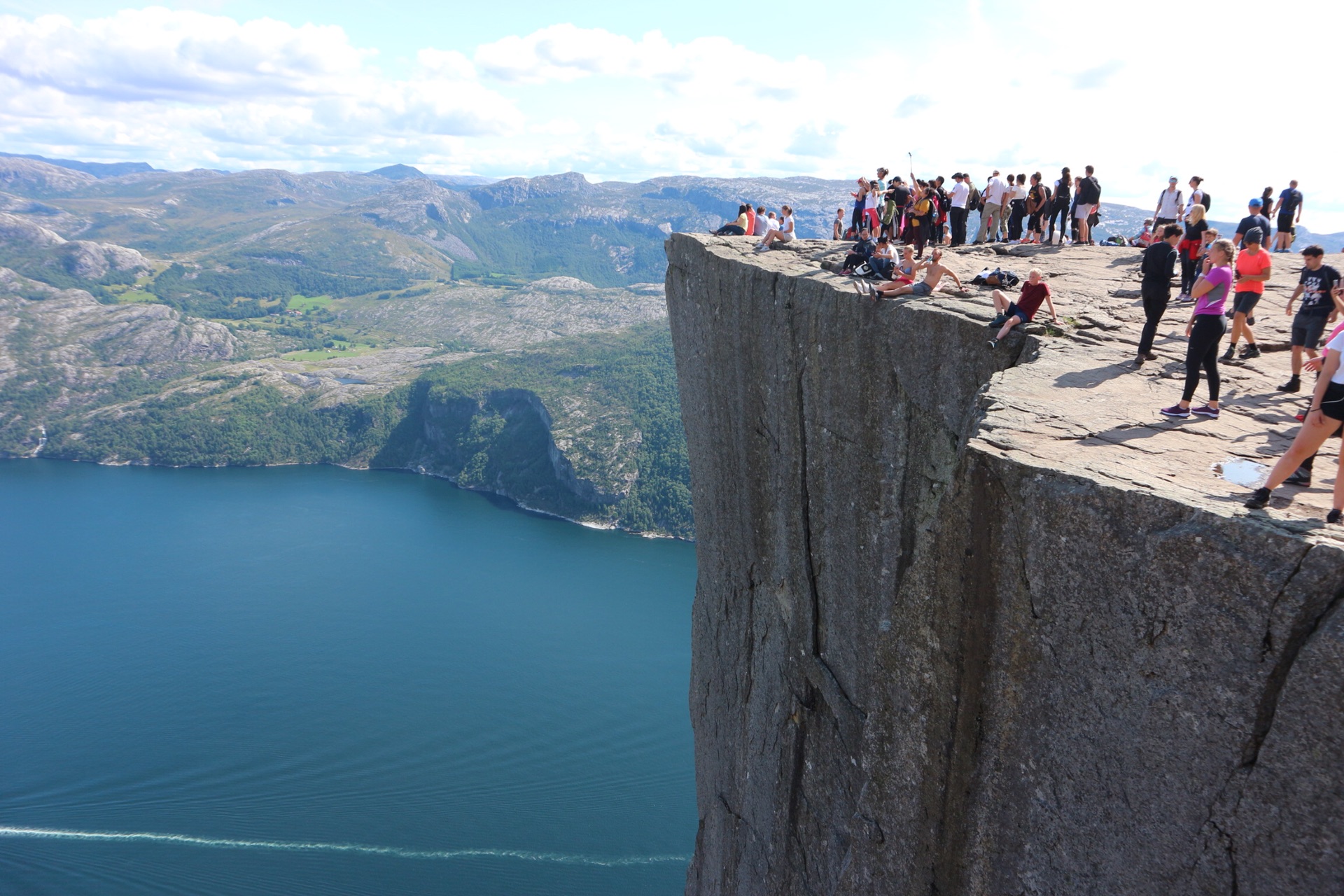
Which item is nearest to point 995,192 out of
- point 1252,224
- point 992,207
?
point 992,207

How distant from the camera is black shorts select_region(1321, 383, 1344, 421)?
495 centimetres

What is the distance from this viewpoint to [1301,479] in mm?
5156

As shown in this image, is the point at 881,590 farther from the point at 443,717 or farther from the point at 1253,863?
the point at 443,717

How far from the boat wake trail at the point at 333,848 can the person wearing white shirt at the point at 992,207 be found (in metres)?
35.4

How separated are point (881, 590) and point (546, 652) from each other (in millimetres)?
55340

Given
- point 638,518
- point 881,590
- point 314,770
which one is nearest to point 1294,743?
point 881,590

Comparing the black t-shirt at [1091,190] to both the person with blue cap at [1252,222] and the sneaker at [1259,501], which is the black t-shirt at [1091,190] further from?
the sneaker at [1259,501]

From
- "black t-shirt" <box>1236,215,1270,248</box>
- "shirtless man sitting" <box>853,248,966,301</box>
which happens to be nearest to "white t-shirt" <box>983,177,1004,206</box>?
"black t-shirt" <box>1236,215,1270,248</box>

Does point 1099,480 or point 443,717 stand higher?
point 1099,480

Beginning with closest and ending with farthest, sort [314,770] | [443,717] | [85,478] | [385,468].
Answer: [314,770]
[443,717]
[85,478]
[385,468]

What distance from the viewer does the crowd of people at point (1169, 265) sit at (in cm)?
527

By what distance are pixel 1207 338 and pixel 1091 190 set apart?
39.9 feet

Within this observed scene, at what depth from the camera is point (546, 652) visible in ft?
200

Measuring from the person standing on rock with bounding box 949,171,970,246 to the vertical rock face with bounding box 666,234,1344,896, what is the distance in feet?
28.6
